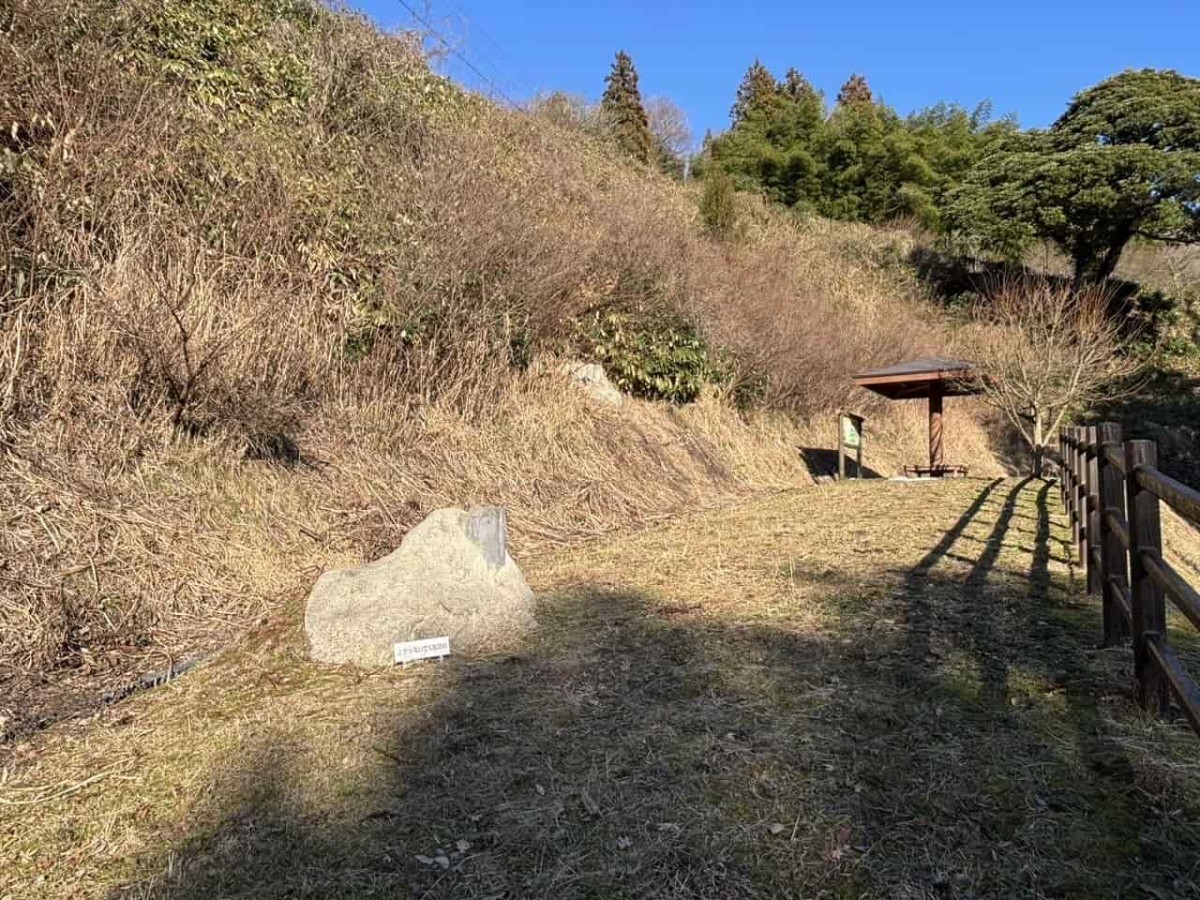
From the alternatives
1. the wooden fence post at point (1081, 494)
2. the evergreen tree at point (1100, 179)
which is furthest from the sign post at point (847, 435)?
the evergreen tree at point (1100, 179)

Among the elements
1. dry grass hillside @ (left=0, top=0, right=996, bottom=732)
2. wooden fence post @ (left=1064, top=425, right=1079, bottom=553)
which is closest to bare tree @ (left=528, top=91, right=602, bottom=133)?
dry grass hillside @ (left=0, top=0, right=996, bottom=732)

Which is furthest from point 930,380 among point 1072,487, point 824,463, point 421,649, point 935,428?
point 421,649

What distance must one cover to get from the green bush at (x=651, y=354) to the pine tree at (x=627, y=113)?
12629 millimetres

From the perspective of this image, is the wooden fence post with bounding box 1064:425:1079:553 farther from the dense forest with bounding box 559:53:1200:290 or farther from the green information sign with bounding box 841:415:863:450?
the dense forest with bounding box 559:53:1200:290

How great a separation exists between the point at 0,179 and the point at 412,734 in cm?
453

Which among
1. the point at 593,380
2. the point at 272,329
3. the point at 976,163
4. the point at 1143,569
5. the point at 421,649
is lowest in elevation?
the point at 421,649

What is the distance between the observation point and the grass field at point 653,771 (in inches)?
80.8

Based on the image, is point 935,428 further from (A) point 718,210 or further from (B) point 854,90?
(B) point 854,90

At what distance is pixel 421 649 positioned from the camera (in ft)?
12.0

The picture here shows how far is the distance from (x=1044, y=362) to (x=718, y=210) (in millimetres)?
7021

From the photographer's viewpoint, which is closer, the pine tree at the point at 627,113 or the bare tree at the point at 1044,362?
the bare tree at the point at 1044,362

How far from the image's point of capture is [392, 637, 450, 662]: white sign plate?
12.0ft

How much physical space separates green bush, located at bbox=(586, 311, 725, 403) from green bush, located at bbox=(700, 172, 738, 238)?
6161 mm

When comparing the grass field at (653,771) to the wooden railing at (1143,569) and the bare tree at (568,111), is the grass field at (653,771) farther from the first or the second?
the bare tree at (568,111)
